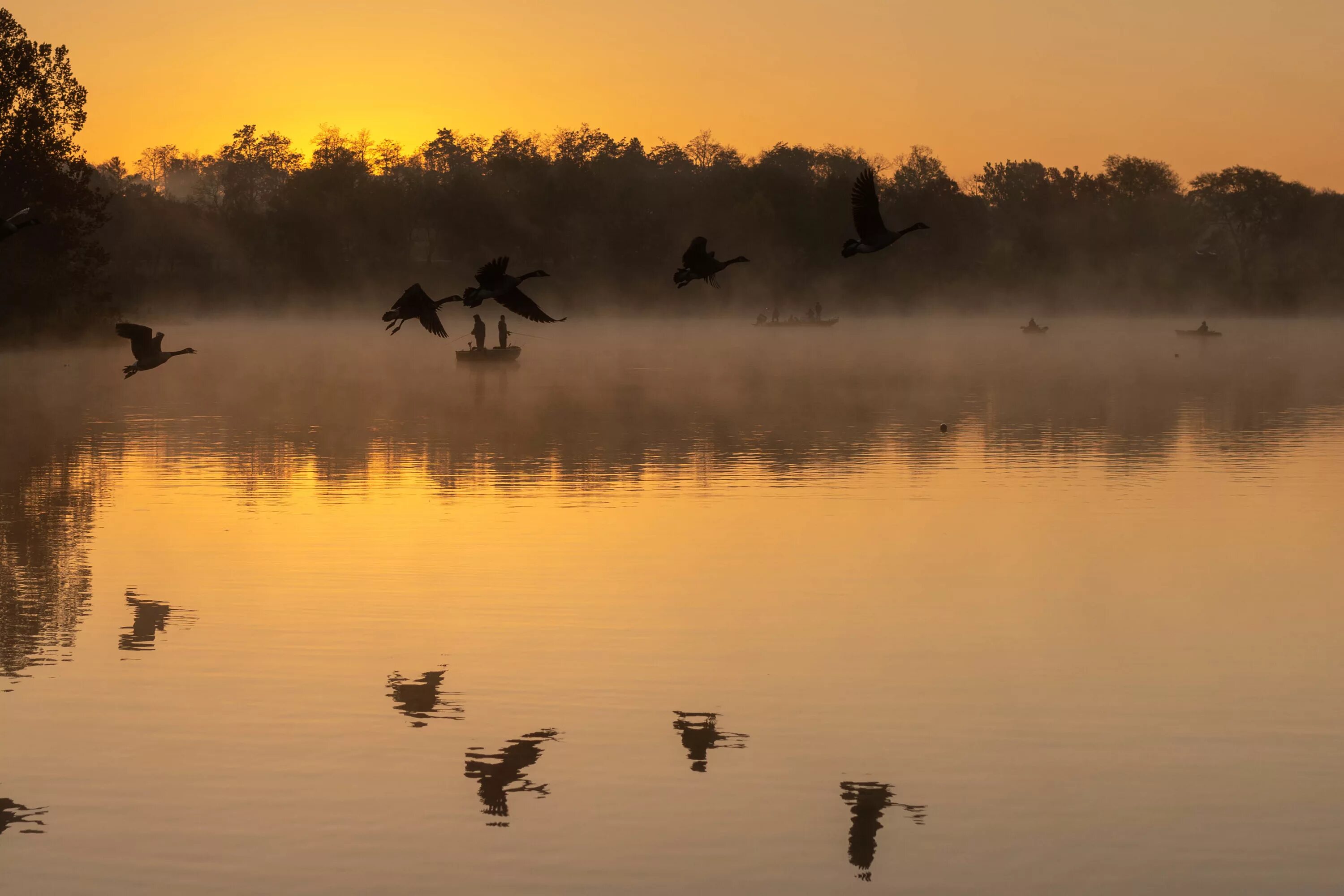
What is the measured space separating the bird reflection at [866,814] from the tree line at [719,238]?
102 metres

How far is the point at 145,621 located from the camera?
52.0 ft

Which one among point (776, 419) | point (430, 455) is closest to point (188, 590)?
point (430, 455)

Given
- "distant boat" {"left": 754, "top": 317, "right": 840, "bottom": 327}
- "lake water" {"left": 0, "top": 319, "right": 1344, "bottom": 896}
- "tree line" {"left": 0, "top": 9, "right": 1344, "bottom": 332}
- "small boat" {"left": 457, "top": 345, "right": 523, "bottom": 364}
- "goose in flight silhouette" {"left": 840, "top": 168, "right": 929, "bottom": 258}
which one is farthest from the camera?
"tree line" {"left": 0, "top": 9, "right": 1344, "bottom": 332}

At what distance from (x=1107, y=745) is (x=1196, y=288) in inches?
6277

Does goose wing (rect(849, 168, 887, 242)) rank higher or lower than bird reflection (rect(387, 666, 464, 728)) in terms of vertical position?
higher

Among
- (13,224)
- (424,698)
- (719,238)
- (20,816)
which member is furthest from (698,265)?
(719,238)

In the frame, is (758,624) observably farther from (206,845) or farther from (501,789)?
(206,845)

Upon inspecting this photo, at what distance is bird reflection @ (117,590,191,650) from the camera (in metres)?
14.8

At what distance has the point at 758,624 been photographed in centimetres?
1559

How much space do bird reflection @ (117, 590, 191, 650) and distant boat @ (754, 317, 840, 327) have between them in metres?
90.6

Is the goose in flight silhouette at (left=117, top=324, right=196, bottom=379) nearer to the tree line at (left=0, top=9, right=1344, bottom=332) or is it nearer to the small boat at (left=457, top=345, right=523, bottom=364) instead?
the small boat at (left=457, top=345, right=523, bottom=364)

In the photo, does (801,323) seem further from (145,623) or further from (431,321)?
(145,623)

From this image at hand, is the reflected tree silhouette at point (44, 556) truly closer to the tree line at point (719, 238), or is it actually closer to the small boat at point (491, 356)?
the small boat at point (491, 356)

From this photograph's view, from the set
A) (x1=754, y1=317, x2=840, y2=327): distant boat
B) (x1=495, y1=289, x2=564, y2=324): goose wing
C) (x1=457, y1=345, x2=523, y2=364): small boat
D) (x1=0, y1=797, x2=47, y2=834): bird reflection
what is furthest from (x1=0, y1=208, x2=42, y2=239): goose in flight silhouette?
(x1=754, y1=317, x2=840, y2=327): distant boat
